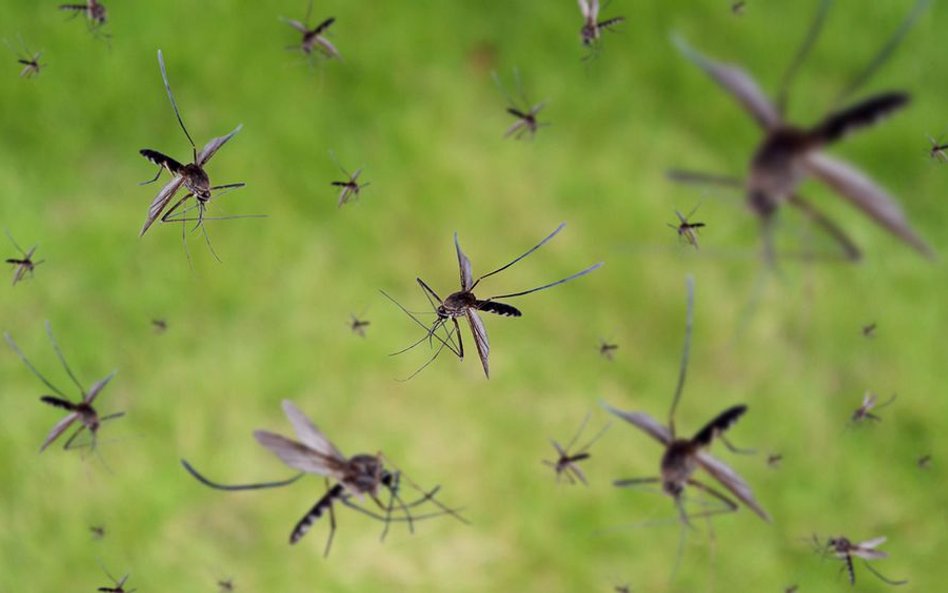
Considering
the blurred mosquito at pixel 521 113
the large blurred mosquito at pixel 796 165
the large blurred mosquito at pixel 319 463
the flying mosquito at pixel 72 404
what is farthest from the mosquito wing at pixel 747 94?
the flying mosquito at pixel 72 404

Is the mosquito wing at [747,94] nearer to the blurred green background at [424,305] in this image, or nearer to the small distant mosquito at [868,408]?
the blurred green background at [424,305]

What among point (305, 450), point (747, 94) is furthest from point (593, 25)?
point (305, 450)

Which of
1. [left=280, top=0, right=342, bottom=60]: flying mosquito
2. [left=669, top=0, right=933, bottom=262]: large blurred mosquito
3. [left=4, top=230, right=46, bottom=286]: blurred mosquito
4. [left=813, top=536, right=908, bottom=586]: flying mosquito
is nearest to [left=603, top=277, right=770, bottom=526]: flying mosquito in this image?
[left=669, top=0, right=933, bottom=262]: large blurred mosquito

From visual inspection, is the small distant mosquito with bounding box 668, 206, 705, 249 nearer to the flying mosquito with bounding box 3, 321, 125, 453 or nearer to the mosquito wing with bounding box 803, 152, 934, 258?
the mosquito wing with bounding box 803, 152, 934, 258

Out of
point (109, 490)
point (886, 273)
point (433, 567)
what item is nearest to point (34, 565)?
point (109, 490)

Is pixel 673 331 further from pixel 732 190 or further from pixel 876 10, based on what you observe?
pixel 876 10
